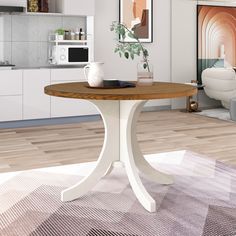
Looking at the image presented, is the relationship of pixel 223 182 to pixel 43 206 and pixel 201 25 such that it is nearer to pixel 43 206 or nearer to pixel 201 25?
pixel 43 206

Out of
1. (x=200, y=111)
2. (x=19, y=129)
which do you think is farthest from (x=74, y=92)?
(x=200, y=111)

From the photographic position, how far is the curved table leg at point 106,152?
2.97 meters

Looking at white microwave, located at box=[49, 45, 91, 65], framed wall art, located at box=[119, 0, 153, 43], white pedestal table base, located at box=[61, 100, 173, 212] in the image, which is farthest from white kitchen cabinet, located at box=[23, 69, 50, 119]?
white pedestal table base, located at box=[61, 100, 173, 212]

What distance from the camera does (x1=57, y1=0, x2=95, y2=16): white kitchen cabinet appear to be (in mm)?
6035

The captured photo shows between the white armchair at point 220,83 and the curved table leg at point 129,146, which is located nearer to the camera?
the curved table leg at point 129,146

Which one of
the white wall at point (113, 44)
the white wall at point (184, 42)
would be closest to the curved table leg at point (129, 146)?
the white wall at point (113, 44)

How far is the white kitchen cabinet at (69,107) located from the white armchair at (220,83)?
200cm

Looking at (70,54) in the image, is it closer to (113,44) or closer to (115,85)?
(113,44)

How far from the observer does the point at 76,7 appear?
609 centimetres

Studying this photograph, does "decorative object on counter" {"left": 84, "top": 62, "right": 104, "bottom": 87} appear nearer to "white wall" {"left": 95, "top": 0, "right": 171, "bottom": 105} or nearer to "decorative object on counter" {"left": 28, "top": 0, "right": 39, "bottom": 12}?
"decorative object on counter" {"left": 28, "top": 0, "right": 39, "bottom": 12}

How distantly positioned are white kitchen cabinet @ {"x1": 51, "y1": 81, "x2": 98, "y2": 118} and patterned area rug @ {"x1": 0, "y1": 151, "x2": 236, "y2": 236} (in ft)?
7.55

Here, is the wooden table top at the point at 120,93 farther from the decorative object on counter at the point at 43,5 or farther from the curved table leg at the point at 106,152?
the decorative object on counter at the point at 43,5

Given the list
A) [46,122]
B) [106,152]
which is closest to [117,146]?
[106,152]

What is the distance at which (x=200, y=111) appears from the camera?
23.5 ft
